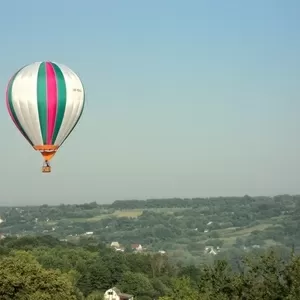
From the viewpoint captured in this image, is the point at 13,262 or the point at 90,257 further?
the point at 90,257

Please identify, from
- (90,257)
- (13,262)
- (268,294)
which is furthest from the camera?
(90,257)

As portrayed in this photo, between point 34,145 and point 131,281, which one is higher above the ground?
point 34,145

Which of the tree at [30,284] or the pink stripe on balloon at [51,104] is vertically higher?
the pink stripe on balloon at [51,104]

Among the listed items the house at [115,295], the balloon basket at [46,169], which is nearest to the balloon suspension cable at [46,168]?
the balloon basket at [46,169]

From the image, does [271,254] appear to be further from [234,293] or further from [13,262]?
[13,262]

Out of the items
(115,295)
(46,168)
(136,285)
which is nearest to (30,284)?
(46,168)

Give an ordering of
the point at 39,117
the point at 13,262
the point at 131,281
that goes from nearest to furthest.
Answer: the point at 39,117 < the point at 13,262 < the point at 131,281

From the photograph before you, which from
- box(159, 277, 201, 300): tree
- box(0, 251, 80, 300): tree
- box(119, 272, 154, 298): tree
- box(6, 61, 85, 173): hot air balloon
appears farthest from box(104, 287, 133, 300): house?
box(6, 61, 85, 173): hot air balloon

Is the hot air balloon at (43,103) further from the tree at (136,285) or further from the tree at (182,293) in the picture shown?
the tree at (136,285)

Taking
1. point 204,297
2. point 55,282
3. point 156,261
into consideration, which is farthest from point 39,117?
point 156,261
